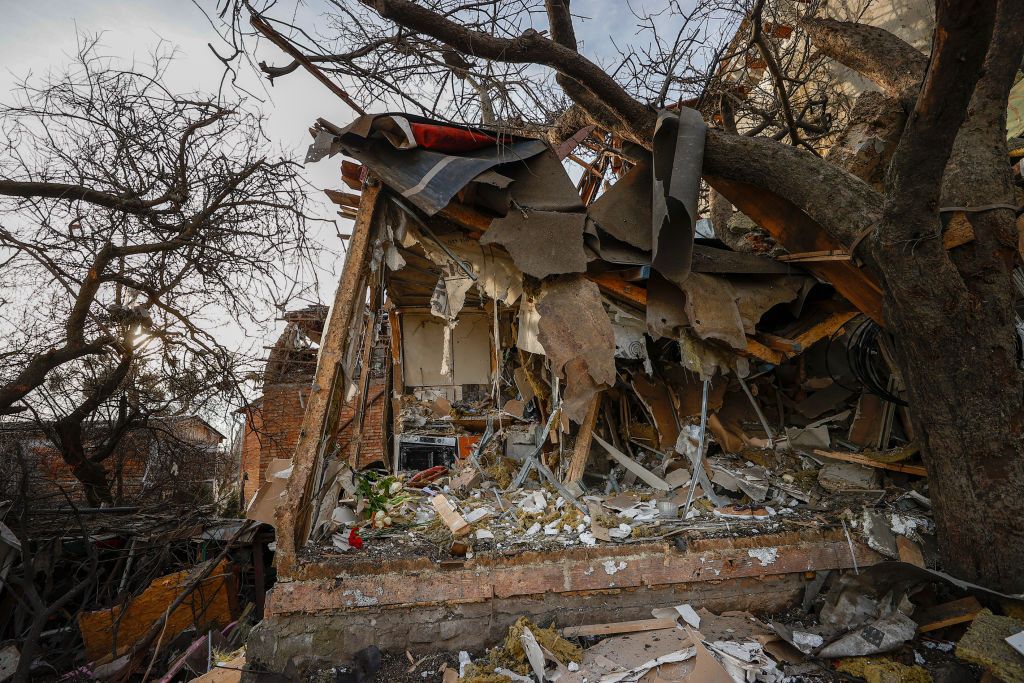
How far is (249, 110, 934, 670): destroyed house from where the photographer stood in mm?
3072

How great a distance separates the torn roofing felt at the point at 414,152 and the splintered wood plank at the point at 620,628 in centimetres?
303

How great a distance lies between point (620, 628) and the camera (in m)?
3.00

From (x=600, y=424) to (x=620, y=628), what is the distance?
2.52m

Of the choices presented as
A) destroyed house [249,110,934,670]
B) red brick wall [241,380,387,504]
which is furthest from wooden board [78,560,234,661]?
red brick wall [241,380,387,504]

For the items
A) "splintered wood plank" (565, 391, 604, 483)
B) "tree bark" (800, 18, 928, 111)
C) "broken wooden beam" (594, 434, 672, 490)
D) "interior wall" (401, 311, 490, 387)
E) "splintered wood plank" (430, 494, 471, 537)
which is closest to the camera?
"splintered wood plank" (430, 494, 471, 537)

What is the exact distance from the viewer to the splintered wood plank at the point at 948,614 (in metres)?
2.73

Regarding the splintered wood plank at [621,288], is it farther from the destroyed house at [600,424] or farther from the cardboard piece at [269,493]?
the cardboard piece at [269,493]

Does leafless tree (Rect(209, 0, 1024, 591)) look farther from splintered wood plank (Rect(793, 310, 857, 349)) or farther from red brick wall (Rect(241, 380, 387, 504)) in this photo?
red brick wall (Rect(241, 380, 387, 504))

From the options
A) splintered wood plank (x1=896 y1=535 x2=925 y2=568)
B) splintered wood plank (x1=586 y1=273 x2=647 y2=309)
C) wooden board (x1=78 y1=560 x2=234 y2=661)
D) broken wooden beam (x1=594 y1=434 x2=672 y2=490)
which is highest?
splintered wood plank (x1=586 y1=273 x2=647 y2=309)

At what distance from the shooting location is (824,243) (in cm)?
383

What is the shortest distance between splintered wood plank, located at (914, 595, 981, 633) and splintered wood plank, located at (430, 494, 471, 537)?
9.33ft

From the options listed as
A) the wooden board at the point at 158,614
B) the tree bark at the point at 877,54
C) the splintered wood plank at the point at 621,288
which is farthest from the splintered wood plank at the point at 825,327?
the wooden board at the point at 158,614

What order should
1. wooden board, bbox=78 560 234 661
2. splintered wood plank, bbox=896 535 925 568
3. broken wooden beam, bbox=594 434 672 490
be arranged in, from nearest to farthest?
1. splintered wood plank, bbox=896 535 925 568
2. broken wooden beam, bbox=594 434 672 490
3. wooden board, bbox=78 560 234 661

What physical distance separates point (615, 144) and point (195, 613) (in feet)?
26.9
